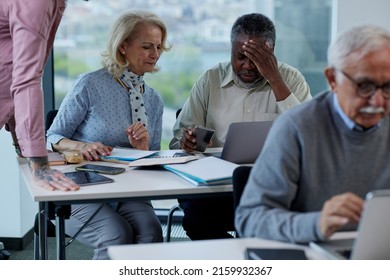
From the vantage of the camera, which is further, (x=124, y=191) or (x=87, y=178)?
(x=87, y=178)

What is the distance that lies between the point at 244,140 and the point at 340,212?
48.0 inches

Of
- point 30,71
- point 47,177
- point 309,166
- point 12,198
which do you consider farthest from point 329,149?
point 12,198

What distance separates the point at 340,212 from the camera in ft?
5.08

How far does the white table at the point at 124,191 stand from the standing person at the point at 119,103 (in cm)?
29

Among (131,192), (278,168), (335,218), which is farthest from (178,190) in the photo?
(335,218)

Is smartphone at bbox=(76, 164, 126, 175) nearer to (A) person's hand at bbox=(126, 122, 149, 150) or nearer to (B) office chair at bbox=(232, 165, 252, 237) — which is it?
(A) person's hand at bbox=(126, 122, 149, 150)

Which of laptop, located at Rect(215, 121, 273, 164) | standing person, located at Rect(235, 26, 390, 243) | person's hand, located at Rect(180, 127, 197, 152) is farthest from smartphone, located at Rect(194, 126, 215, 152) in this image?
standing person, located at Rect(235, 26, 390, 243)

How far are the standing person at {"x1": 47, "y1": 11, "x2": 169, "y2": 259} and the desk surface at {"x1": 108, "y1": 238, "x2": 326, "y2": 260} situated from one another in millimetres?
1193

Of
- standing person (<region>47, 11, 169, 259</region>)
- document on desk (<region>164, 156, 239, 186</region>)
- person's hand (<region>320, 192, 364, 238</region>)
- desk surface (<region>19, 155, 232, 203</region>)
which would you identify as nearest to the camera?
person's hand (<region>320, 192, 364, 238</region>)

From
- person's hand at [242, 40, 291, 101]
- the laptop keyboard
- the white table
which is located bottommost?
the white table

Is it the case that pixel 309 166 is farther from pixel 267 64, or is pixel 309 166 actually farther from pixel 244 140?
pixel 267 64

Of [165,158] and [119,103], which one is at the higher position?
[119,103]

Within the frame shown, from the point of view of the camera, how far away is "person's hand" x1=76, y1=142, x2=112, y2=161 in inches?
Result: 114
